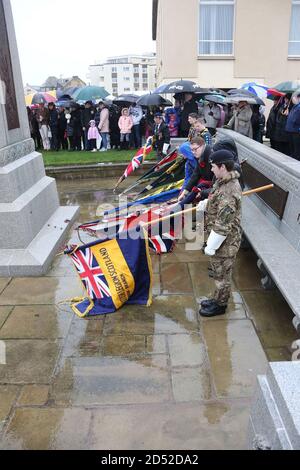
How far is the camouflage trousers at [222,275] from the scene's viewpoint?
13.5ft

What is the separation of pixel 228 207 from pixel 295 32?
777 inches

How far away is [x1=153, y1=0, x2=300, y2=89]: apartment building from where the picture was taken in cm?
1870

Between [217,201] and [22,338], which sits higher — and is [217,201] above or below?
above

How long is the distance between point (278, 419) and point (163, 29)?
20.0m

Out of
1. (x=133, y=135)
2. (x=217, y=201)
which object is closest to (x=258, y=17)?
(x=133, y=135)

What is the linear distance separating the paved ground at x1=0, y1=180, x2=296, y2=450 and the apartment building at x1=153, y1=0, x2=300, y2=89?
16738mm

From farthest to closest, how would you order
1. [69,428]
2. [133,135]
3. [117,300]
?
1. [133,135]
2. [117,300]
3. [69,428]

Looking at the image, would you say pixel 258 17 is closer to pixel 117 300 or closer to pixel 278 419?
pixel 117 300

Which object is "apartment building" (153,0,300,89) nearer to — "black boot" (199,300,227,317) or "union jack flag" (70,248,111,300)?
"union jack flag" (70,248,111,300)

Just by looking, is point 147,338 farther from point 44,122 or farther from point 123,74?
point 123,74

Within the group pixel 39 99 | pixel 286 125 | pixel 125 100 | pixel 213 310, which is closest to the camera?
pixel 213 310

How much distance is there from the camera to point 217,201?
3920 millimetres

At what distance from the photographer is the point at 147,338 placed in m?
4.00
